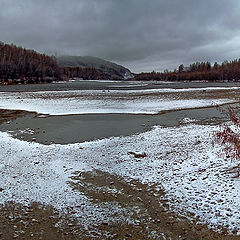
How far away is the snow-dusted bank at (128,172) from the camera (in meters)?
6.60

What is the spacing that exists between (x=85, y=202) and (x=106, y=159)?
390cm

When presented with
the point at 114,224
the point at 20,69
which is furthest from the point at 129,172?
the point at 20,69

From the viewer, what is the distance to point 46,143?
1382cm

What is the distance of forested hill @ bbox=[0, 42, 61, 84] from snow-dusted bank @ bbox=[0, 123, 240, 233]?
12697cm

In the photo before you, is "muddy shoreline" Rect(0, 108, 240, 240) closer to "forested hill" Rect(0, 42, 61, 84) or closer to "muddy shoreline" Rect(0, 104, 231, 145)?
"muddy shoreline" Rect(0, 104, 231, 145)

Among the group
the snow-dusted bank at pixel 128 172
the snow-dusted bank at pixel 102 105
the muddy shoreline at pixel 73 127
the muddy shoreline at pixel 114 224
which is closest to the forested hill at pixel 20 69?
the snow-dusted bank at pixel 102 105

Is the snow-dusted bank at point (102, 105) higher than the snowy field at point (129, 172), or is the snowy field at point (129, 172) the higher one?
the snow-dusted bank at point (102, 105)

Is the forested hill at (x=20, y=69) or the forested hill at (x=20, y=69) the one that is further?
the forested hill at (x=20, y=69)

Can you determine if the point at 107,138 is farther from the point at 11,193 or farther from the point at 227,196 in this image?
the point at 227,196

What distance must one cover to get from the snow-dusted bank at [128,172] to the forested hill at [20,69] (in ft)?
417

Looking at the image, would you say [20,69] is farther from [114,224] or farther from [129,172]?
[114,224]

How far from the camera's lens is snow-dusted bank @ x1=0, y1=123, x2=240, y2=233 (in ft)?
21.6

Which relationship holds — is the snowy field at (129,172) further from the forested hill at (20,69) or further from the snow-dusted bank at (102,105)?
the forested hill at (20,69)

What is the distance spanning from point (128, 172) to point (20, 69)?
15541 centimetres
